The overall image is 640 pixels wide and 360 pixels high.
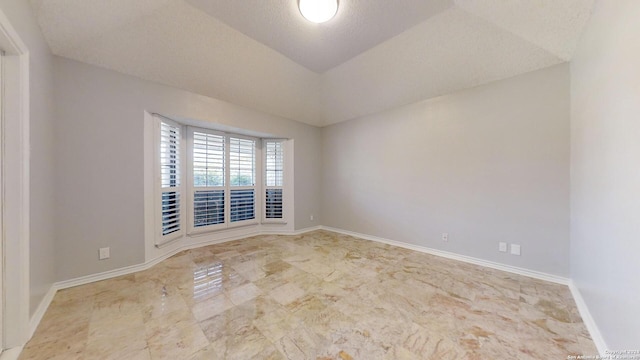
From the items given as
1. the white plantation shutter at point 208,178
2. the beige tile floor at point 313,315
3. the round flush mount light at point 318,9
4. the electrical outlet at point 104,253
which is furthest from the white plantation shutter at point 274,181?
the round flush mount light at point 318,9

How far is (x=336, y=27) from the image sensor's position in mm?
2467

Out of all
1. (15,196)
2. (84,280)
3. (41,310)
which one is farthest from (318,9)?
(84,280)

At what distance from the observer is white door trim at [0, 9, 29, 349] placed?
1429mm

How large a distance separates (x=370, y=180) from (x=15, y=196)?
411 centimetres

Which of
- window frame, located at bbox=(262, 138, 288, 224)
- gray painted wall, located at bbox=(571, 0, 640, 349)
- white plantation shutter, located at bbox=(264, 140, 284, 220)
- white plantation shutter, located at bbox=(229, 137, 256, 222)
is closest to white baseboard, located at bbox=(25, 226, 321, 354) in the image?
white plantation shutter, located at bbox=(229, 137, 256, 222)

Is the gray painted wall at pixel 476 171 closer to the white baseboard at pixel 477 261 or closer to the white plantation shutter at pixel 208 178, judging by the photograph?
the white baseboard at pixel 477 261

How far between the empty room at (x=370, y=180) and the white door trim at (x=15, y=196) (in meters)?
0.01

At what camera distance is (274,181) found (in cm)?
465

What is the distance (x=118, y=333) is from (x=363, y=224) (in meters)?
3.61

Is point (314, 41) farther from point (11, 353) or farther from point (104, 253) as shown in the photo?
point (11, 353)

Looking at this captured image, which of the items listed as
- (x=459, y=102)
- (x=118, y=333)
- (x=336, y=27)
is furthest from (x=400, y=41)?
(x=118, y=333)

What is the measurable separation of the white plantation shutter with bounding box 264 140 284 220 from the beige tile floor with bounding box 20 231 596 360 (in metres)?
1.76

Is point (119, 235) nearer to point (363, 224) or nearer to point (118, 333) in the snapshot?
point (118, 333)

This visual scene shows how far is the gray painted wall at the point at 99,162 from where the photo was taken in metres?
2.30
